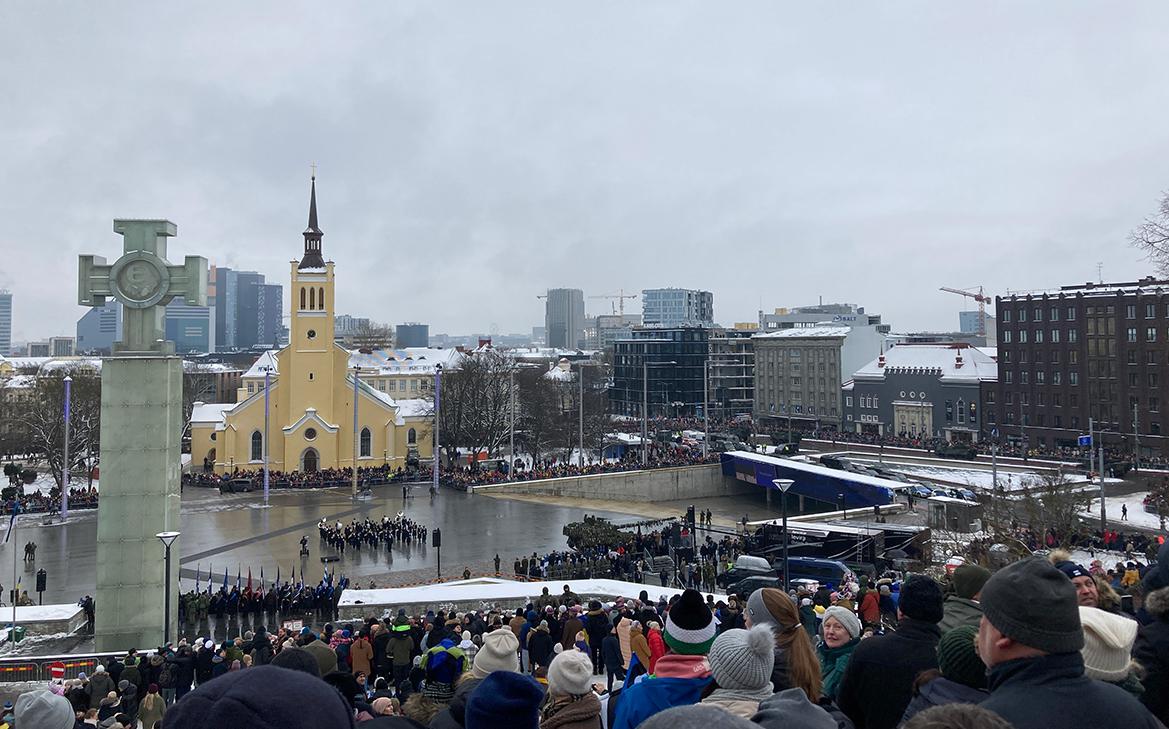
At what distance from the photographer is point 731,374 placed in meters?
93.9

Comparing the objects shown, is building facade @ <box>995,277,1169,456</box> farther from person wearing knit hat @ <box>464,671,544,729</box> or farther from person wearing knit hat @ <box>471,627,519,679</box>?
person wearing knit hat @ <box>464,671,544,729</box>

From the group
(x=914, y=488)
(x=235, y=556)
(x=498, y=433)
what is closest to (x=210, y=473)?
(x=498, y=433)

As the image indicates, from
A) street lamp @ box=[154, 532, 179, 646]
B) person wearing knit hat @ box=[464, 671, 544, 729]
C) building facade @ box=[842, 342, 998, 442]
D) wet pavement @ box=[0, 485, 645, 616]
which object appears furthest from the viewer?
building facade @ box=[842, 342, 998, 442]

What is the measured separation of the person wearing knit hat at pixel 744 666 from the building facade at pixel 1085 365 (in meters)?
57.7

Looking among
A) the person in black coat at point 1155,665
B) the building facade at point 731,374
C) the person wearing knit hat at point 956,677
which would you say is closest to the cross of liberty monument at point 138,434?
the person wearing knit hat at point 956,677

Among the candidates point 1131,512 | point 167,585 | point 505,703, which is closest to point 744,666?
point 505,703

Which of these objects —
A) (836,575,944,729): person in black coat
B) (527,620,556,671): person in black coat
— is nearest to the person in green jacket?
(836,575,944,729): person in black coat

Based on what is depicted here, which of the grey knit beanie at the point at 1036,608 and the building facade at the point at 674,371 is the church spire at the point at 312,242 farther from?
the grey knit beanie at the point at 1036,608

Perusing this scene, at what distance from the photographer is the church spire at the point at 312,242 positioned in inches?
2260

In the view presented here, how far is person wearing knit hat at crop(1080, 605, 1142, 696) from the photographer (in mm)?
3721

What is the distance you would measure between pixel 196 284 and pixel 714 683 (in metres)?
19.7

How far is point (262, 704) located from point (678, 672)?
110 inches

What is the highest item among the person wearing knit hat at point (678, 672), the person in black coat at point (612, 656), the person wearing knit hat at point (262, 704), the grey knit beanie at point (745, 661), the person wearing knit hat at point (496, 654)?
the person wearing knit hat at point (262, 704)

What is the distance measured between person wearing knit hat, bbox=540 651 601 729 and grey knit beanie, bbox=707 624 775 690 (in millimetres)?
924
